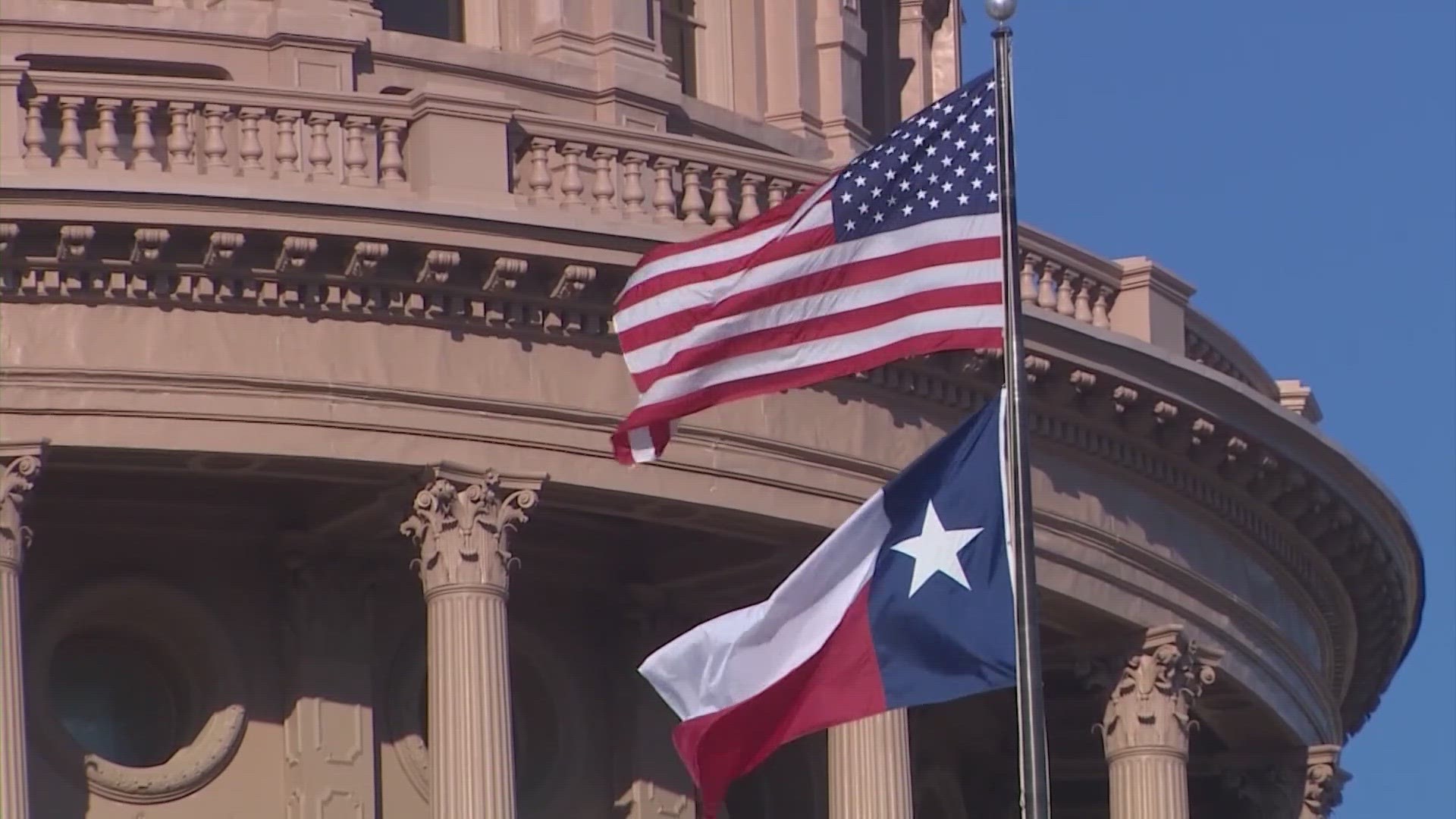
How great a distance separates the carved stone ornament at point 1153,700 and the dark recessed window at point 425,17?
858cm

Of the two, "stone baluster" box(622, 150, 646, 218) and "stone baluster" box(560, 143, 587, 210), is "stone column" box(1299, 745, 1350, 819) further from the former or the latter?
"stone baluster" box(560, 143, 587, 210)

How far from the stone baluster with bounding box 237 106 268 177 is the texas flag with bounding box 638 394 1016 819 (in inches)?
376

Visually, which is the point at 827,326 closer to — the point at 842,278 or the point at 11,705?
the point at 842,278

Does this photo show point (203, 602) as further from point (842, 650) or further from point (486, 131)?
point (842, 650)

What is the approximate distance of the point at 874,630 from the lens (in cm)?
2873

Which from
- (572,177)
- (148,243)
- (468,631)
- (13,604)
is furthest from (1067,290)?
(13,604)

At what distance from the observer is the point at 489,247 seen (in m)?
37.4

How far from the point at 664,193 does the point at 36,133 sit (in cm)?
494

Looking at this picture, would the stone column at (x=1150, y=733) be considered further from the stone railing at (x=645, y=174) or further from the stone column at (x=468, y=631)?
the stone column at (x=468, y=631)

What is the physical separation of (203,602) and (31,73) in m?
4.56

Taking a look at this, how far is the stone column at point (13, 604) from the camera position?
1421 inches

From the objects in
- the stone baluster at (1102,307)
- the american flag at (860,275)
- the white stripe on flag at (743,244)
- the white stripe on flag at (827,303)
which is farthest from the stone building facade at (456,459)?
the american flag at (860,275)

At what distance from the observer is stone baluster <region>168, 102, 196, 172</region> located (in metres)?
37.8

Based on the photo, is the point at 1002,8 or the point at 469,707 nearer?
the point at 1002,8
